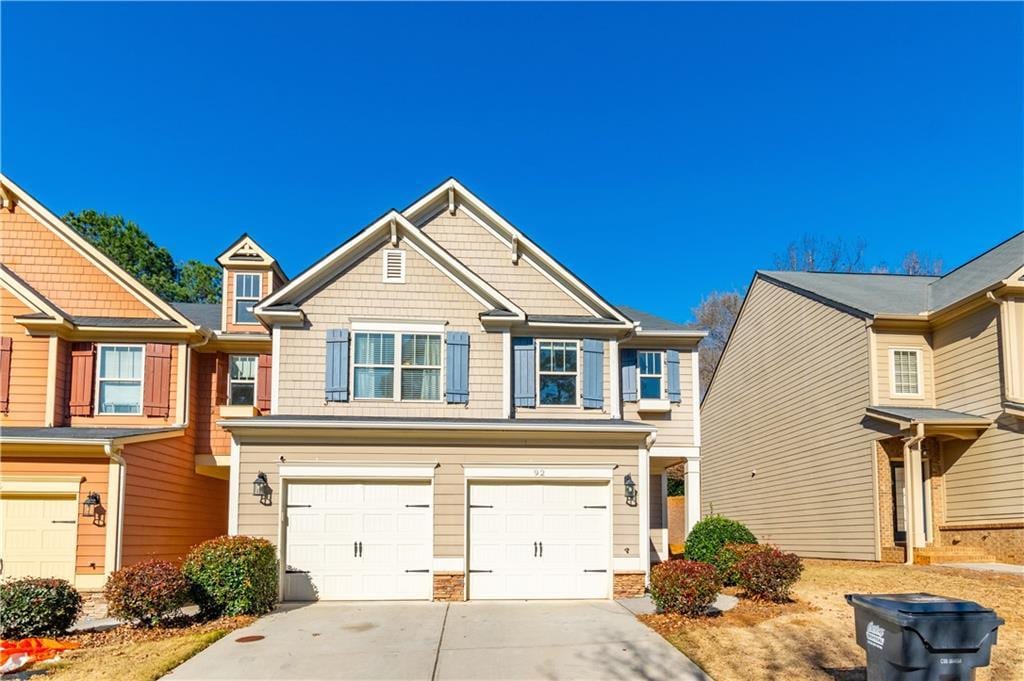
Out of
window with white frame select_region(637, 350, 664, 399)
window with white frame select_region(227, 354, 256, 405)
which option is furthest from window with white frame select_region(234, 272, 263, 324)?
window with white frame select_region(637, 350, 664, 399)

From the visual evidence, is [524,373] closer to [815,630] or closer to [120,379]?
[815,630]

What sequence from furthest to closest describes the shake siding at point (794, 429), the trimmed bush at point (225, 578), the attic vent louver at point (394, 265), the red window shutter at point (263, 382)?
1. the shake siding at point (794, 429)
2. the red window shutter at point (263, 382)
3. the attic vent louver at point (394, 265)
4. the trimmed bush at point (225, 578)

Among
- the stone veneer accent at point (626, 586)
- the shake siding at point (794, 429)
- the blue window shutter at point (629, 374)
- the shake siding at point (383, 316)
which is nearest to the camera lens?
the stone veneer accent at point (626, 586)

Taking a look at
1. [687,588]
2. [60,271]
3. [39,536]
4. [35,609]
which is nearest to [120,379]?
[60,271]

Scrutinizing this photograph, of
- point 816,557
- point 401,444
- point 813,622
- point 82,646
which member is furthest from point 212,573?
point 816,557

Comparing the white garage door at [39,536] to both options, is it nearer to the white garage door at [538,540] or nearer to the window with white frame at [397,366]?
the window with white frame at [397,366]

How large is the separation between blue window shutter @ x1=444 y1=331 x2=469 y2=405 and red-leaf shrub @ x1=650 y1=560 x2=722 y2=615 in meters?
5.50

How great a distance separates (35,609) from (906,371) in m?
17.3

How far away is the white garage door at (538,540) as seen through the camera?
45.3 ft

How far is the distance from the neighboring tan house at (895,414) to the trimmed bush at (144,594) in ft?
45.7

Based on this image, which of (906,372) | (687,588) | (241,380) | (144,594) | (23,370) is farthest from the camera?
(241,380)

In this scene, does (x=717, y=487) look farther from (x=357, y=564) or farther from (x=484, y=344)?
(x=357, y=564)

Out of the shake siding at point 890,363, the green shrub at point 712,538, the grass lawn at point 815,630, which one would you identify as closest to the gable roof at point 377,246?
the green shrub at point 712,538

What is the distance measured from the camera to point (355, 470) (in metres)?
13.8
